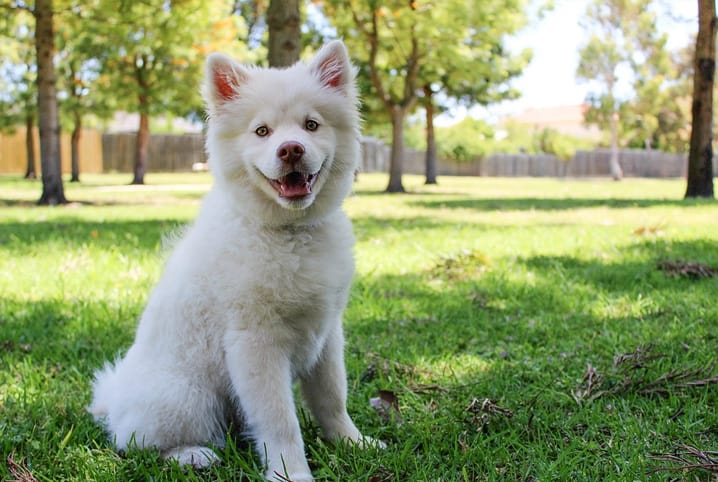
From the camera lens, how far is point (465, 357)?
3504 mm

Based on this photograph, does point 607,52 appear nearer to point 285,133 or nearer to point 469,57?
point 469,57

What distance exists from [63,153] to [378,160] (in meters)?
18.5

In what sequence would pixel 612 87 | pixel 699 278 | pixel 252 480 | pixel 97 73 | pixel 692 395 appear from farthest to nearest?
1. pixel 612 87
2. pixel 97 73
3. pixel 699 278
4. pixel 692 395
5. pixel 252 480

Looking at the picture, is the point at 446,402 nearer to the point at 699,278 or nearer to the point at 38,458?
the point at 38,458

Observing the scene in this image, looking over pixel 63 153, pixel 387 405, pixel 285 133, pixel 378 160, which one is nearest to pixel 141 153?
pixel 63 153

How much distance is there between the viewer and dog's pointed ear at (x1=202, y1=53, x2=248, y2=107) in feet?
8.02

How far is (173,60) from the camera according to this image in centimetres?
2170

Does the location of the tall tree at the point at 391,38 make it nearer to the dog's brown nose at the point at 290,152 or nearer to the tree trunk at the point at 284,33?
the tree trunk at the point at 284,33

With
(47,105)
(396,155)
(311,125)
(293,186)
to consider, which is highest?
(47,105)

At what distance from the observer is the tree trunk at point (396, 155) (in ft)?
64.5

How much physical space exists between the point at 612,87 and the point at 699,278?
35.5m

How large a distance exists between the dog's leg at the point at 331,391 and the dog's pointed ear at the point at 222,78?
981 millimetres

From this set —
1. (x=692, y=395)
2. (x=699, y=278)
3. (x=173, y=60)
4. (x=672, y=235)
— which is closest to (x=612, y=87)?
(x=173, y=60)

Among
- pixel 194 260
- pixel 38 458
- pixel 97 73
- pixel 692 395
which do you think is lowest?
pixel 38 458
